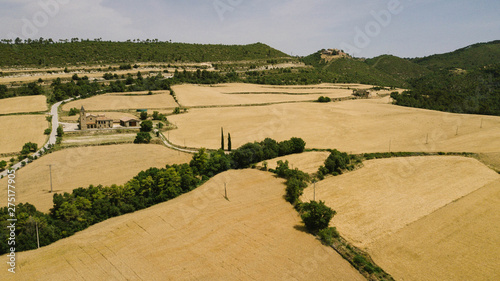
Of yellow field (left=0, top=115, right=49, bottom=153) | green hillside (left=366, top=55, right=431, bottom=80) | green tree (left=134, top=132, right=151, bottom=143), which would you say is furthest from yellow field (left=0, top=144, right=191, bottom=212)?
green hillside (left=366, top=55, right=431, bottom=80)

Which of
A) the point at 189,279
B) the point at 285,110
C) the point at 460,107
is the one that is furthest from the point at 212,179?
the point at 460,107

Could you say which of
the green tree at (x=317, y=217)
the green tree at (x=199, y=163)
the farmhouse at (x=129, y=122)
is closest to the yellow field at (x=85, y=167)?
the green tree at (x=199, y=163)

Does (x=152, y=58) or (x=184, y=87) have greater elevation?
(x=152, y=58)

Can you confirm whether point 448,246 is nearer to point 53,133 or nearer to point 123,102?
point 53,133

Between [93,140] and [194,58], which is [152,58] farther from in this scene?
[93,140]

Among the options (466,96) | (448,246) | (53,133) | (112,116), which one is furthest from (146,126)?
(466,96)

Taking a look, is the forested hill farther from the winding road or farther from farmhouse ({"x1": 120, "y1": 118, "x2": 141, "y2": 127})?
farmhouse ({"x1": 120, "y1": 118, "x2": 141, "y2": 127})

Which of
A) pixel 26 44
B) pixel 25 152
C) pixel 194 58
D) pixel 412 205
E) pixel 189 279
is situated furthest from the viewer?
pixel 194 58
